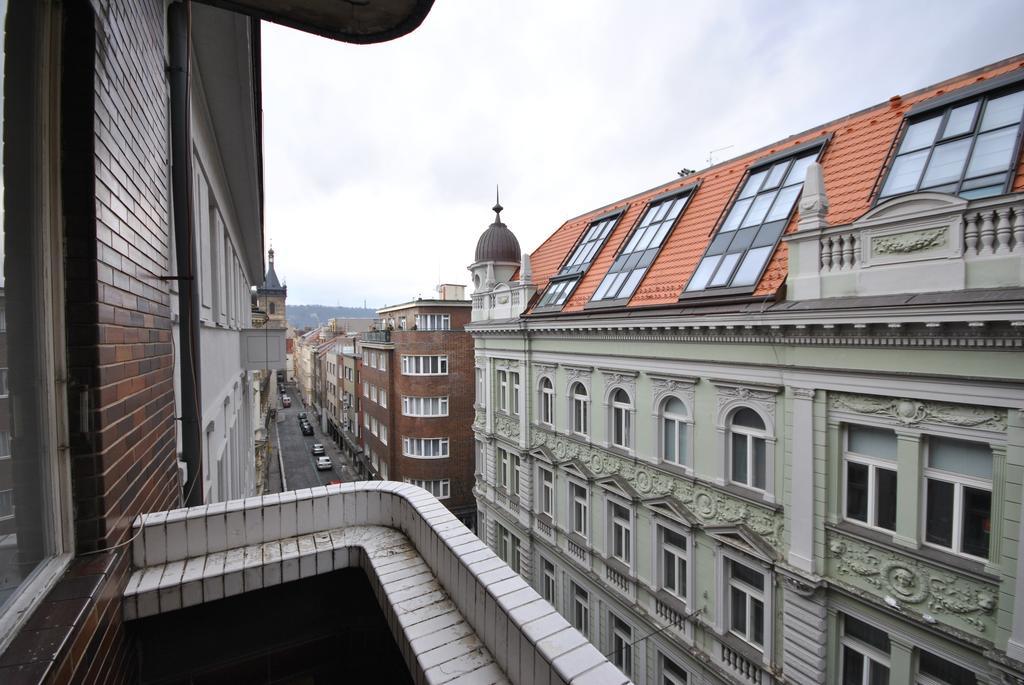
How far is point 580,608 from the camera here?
541 inches

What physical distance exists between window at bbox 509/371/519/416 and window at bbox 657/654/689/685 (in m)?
7.92

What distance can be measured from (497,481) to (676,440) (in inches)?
352

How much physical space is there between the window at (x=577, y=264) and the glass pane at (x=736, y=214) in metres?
4.54

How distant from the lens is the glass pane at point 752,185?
36.7 ft

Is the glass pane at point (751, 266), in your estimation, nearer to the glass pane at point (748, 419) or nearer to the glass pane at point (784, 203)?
the glass pane at point (784, 203)

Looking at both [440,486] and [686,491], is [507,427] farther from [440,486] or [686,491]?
[440,486]

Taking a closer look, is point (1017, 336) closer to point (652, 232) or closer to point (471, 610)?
point (471, 610)

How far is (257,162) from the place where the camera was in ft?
26.8

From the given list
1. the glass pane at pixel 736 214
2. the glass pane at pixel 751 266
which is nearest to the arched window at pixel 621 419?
the glass pane at pixel 751 266

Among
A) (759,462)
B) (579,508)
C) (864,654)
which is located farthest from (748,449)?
(579,508)

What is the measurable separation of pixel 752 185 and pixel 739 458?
21.1 ft

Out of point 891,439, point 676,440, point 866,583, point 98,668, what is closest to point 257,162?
point 98,668

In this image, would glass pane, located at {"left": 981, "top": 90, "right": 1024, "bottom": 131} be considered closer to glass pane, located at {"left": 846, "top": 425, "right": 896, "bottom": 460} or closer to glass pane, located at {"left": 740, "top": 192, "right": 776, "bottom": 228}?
glass pane, located at {"left": 740, "top": 192, "right": 776, "bottom": 228}

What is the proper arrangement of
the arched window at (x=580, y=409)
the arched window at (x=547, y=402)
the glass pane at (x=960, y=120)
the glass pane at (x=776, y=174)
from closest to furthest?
the glass pane at (x=960, y=120)
the glass pane at (x=776, y=174)
the arched window at (x=580, y=409)
the arched window at (x=547, y=402)
